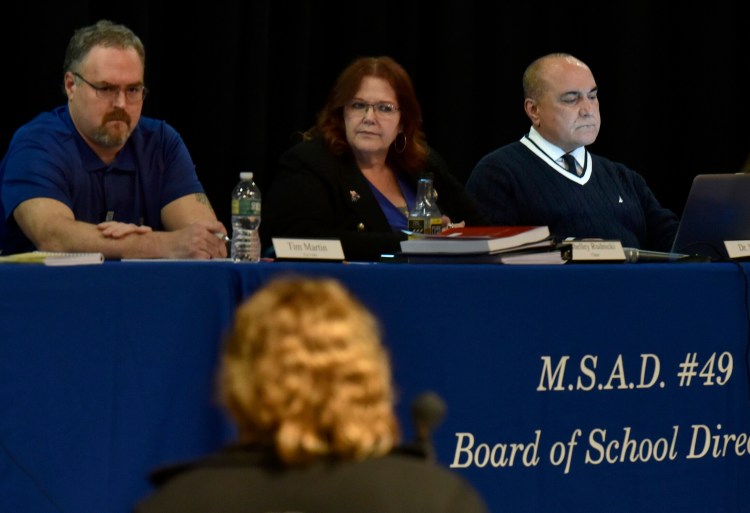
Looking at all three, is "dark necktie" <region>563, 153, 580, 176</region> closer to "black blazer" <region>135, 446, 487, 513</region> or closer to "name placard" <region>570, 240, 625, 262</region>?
"name placard" <region>570, 240, 625, 262</region>

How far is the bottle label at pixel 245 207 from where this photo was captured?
2.92 m

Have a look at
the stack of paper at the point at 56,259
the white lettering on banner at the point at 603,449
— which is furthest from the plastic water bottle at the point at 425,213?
the stack of paper at the point at 56,259

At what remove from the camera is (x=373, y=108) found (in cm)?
364

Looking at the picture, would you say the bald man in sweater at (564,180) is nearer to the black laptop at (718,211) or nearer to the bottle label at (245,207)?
the black laptop at (718,211)

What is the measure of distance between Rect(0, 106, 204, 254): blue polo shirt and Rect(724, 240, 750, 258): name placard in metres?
1.46

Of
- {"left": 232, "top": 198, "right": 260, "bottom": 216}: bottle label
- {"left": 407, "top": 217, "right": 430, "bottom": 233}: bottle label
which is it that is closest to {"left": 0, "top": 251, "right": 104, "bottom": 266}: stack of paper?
{"left": 232, "top": 198, "right": 260, "bottom": 216}: bottle label

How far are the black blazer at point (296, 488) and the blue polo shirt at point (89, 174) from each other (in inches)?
88.5

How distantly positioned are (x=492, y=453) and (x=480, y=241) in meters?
0.45

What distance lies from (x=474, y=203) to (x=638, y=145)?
1714 millimetres

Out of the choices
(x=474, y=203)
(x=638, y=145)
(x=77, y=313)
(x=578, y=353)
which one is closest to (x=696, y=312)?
(x=578, y=353)

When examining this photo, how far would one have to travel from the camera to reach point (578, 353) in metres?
2.67

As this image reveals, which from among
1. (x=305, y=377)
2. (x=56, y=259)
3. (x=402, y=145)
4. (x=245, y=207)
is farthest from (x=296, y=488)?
(x=402, y=145)

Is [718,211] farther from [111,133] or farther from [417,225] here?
[111,133]

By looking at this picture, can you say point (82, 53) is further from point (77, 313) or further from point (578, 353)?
point (578, 353)
